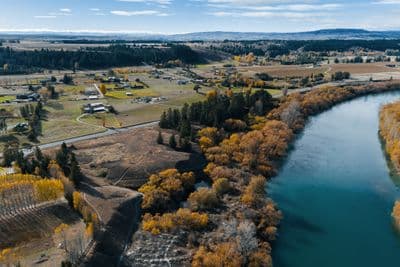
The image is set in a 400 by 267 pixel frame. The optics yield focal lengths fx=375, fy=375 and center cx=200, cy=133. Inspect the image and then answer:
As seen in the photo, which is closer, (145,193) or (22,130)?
(145,193)

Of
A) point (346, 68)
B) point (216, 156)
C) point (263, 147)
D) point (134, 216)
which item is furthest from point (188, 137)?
point (346, 68)

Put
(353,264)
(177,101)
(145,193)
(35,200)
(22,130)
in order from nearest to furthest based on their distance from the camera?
(353,264) → (35,200) → (145,193) → (22,130) → (177,101)

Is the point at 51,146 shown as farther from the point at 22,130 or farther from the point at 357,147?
the point at 357,147

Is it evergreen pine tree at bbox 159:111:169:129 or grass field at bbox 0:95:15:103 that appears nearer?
evergreen pine tree at bbox 159:111:169:129

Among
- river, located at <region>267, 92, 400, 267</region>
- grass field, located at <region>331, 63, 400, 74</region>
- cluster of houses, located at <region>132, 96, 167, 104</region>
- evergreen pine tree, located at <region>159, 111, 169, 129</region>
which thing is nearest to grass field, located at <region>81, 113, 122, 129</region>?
evergreen pine tree, located at <region>159, 111, 169, 129</region>

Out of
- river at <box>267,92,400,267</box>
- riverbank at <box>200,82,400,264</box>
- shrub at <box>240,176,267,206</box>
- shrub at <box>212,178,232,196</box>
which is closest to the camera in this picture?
river at <box>267,92,400,267</box>

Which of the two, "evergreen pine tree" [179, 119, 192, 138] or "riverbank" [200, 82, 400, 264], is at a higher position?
"evergreen pine tree" [179, 119, 192, 138]

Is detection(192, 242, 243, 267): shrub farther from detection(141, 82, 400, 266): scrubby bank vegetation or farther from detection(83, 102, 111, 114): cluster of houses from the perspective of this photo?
detection(83, 102, 111, 114): cluster of houses
